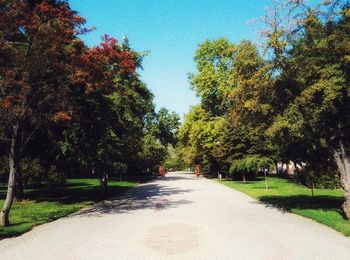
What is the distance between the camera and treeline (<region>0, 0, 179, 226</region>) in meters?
13.5

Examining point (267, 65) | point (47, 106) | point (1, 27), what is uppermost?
point (1, 27)

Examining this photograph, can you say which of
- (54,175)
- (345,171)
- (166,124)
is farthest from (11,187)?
(166,124)

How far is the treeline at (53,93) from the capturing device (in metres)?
13.5

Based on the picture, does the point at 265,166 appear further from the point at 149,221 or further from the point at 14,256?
the point at 14,256

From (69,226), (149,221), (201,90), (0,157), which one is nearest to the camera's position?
(69,226)

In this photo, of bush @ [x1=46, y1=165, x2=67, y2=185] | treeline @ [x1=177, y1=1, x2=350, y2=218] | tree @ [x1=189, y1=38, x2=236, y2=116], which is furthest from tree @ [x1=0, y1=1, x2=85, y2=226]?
tree @ [x1=189, y1=38, x2=236, y2=116]

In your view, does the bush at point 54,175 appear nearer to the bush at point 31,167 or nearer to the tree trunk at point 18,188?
the bush at point 31,167

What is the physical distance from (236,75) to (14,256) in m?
11.5

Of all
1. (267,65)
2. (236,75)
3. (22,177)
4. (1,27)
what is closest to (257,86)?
(267,65)

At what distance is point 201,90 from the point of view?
165 feet

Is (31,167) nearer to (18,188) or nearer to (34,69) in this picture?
(18,188)

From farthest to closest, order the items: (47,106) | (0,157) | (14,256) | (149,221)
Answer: (0,157)
(47,106)
(149,221)
(14,256)

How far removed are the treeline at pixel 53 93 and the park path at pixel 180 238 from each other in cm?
339

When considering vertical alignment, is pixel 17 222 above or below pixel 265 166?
below
